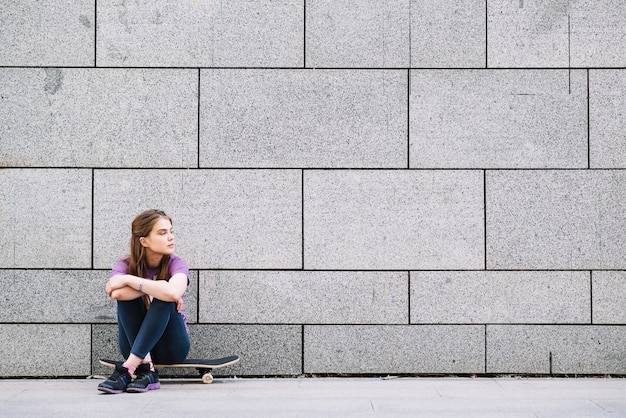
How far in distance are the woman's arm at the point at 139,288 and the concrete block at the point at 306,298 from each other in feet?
2.76

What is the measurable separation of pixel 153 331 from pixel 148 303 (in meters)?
0.33

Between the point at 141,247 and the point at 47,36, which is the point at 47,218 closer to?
the point at 141,247

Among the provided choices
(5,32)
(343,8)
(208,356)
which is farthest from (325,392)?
(5,32)

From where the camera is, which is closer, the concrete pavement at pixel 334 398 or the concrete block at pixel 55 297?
the concrete pavement at pixel 334 398

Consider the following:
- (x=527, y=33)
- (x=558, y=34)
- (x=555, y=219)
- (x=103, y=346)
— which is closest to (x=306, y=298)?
(x=103, y=346)

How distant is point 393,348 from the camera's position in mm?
6883

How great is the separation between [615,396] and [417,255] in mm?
1980

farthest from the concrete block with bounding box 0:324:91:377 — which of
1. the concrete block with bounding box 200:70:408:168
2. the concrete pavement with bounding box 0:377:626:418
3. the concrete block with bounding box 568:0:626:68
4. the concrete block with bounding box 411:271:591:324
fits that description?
the concrete block with bounding box 568:0:626:68

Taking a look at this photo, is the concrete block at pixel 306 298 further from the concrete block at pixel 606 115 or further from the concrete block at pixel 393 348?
the concrete block at pixel 606 115

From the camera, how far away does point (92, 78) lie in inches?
273

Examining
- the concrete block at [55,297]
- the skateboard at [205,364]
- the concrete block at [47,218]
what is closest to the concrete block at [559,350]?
the skateboard at [205,364]

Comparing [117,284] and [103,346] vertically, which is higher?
[117,284]

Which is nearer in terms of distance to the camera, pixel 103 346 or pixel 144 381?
pixel 144 381

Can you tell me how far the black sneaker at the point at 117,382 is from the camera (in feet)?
19.7
